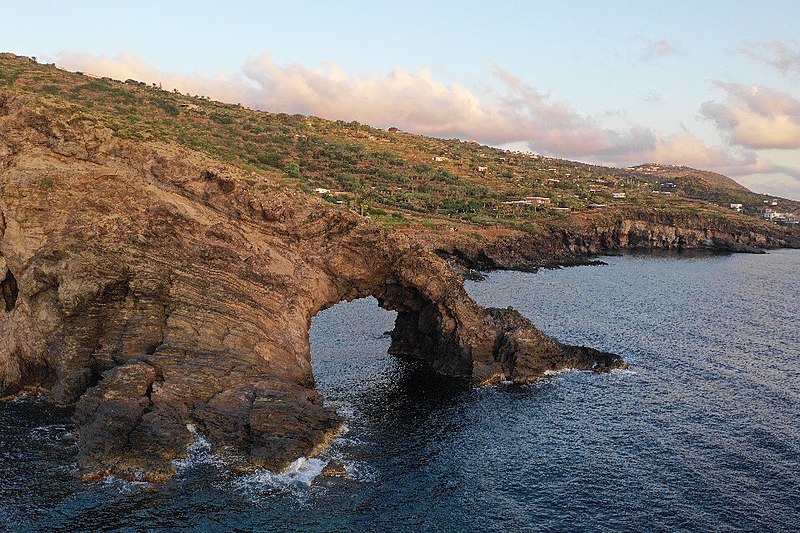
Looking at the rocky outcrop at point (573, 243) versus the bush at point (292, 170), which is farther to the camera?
the bush at point (292, 170)

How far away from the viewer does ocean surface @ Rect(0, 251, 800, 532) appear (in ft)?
105

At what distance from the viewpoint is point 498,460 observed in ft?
130

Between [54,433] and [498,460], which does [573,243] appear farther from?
[54,433]

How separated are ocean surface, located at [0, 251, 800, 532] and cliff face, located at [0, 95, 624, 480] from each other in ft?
7.72

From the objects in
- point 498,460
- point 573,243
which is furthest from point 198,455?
point 573,243

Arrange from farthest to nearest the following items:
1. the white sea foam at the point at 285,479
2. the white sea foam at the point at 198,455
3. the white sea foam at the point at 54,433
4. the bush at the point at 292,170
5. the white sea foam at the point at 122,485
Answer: the bush at the point at 292,170 < the white sea foam at the point at 54,433 < the white sea foam at the point at 198,455 < the white sea foam at the point at 285,479 < the white sea foam at the point at 122,485

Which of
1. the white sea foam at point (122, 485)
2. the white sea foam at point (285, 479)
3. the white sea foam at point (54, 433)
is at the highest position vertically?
the white sea foam at point (285, 479)

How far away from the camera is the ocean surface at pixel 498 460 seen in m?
31.9

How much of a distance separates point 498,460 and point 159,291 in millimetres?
26299

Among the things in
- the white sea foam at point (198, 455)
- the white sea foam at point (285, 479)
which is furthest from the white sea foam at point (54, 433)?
the white sea foam at point (285, 479)

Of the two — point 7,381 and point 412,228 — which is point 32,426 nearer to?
point 7,381

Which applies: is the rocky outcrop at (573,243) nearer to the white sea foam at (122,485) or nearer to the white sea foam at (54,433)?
the white sea foam at (54,433)

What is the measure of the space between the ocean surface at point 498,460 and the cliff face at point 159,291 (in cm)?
235

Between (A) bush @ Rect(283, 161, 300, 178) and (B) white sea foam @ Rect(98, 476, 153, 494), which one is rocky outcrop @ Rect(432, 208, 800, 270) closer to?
(A) bush @ Rect(283, 161, 300, 178)
